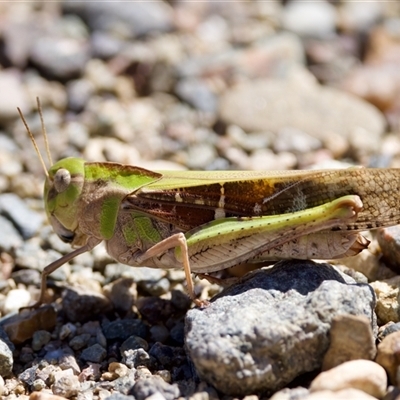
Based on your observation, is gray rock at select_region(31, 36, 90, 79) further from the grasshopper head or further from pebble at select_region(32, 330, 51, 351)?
pebble at select_region(32, 330, 51, 351)

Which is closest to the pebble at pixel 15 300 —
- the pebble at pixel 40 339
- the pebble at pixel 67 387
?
the pebble at pixel 40 339

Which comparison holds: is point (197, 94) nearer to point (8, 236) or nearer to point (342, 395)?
point (8, 236)

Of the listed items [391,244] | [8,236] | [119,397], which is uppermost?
[391,244]

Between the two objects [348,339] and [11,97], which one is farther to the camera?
[11,97]

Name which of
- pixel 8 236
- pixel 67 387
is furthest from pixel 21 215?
pixel 67 387

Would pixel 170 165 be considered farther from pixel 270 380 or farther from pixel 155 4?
pixel 155 4

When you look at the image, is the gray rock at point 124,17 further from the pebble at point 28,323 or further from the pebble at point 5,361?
the pebble at point 5,361
